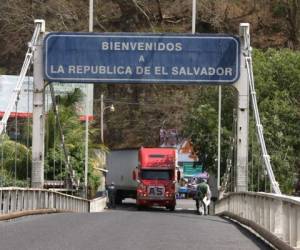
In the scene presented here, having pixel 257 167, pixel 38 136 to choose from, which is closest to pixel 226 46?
pixel 38 136

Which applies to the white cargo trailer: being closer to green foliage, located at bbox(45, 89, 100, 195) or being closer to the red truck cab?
the red truck cab

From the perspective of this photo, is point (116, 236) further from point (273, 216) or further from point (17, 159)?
point (17, 159)

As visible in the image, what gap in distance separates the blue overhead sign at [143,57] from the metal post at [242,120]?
0.24 meters

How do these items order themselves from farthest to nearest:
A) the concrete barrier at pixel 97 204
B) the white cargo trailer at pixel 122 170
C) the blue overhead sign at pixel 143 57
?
the white cargo trailer at pixel 122 170 < the concrete barrier at pixel 97 204 < the blue overhead sign at pixel 143 57

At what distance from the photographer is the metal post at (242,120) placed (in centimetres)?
3111

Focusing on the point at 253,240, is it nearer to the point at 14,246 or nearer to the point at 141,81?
the point at 14,246

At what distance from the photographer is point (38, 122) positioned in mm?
30969

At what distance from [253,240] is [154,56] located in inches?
617

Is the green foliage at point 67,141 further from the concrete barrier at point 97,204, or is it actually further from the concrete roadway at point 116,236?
the concrete roadway at point 116,236

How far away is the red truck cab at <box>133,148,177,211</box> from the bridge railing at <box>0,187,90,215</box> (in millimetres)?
10892

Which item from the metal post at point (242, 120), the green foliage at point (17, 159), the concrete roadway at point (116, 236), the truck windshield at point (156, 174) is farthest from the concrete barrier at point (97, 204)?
the concrete roadway at point (116, 236)

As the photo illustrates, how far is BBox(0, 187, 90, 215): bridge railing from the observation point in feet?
68.8

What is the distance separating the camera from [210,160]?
47.9m

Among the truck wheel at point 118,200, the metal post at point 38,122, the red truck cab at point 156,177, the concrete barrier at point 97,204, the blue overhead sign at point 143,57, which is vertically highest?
the blue overhead sign at point 143,57
